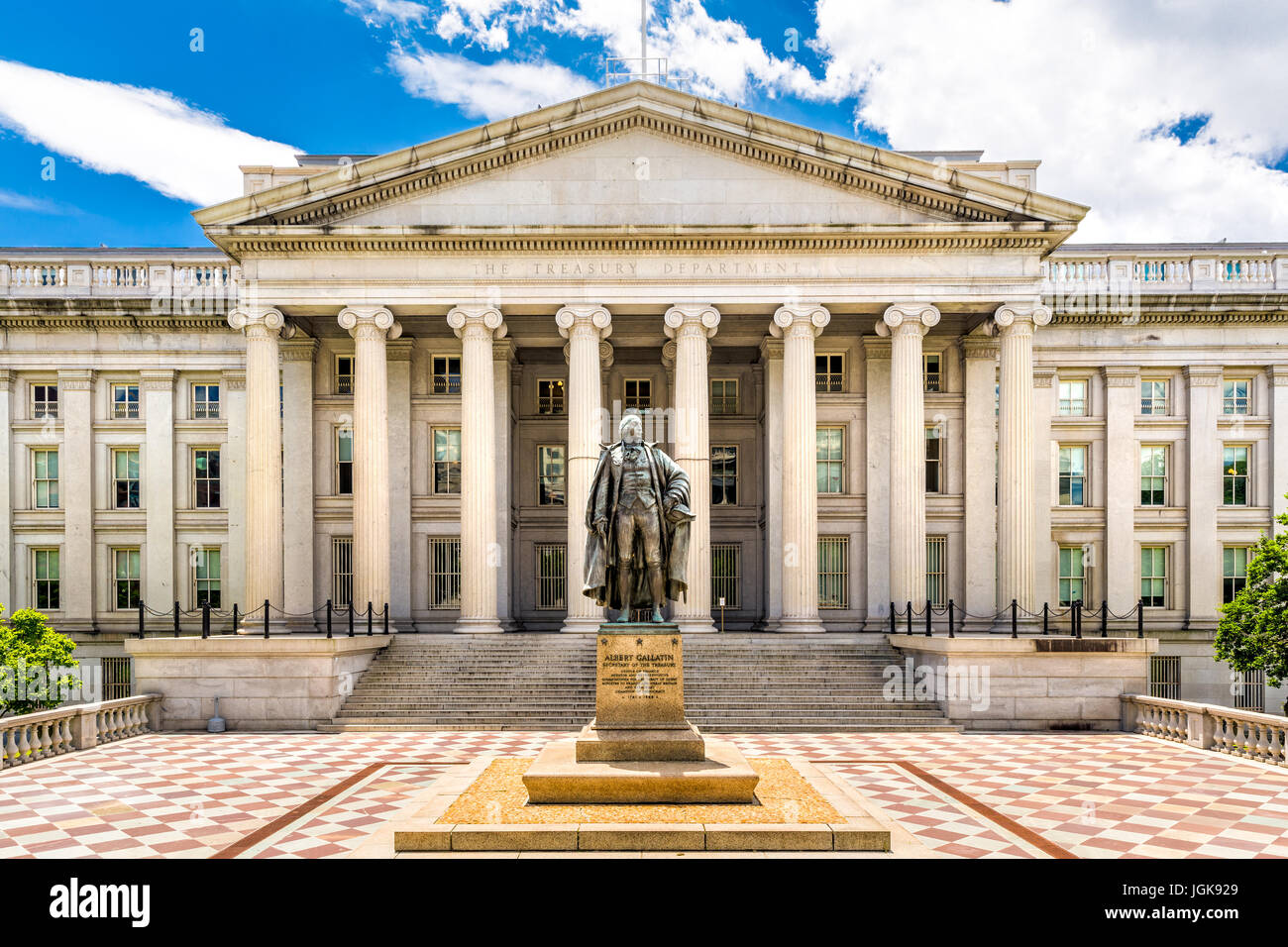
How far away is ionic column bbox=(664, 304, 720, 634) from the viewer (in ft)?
87.3

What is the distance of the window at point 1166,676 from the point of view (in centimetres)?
3222

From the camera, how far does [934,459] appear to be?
32094 mm

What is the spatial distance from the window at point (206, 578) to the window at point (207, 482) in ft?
5.42

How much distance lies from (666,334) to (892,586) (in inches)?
394

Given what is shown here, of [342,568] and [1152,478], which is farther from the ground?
[1152,478]

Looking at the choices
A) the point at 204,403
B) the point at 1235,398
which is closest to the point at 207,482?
the point at 204,403

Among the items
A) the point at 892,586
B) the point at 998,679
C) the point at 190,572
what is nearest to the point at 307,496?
the point at 190,572

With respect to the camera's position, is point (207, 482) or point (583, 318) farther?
point (207, 482)

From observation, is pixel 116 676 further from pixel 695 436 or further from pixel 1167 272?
pixel 1167 272

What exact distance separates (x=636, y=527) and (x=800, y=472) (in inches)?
607

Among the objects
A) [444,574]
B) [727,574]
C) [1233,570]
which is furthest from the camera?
[1233,570]

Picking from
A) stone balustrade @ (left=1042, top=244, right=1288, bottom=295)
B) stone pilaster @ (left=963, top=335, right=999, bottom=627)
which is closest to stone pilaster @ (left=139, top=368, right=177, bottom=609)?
stone pilaster @ (left=963, top=335, right=999, bottom=627)

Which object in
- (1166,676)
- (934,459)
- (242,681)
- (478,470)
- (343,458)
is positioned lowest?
(1166,676)

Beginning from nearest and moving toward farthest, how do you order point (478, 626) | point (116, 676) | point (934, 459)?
1. point (478, 626)
2. point (934, 459)
3. point (116, 676)
